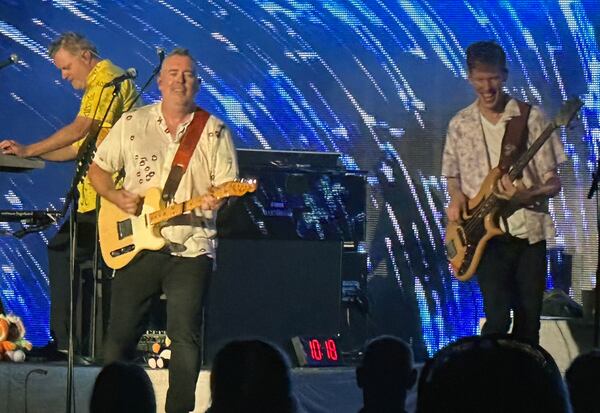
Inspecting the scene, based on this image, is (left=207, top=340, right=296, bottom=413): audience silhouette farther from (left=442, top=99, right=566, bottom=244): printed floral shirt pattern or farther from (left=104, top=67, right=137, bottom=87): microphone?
(left=442, top=99, right=566, bottom=244): printed floral shirt pattern

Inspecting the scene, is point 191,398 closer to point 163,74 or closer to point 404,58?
point 163,74

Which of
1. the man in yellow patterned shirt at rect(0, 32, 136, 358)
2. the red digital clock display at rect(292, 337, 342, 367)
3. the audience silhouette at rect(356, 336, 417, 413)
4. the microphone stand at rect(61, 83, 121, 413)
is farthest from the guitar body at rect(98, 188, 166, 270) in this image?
the audience silhouette at rect(356, 336, 417, 413)

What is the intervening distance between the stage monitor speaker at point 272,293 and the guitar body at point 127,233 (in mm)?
1049

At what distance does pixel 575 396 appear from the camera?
8.09 feet

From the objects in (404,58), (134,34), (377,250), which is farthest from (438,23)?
(134,34)

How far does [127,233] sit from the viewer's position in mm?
5699

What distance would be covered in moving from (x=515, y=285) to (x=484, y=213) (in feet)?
1.57

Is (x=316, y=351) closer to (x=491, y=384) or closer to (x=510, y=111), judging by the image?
(x=510, y=111)

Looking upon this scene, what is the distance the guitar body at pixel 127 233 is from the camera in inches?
220

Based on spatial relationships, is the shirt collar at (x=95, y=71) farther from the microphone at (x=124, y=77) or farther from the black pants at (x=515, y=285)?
the black pants at (x=515, y=285)

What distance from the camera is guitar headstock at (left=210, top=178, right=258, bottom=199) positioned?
5449 millimetres

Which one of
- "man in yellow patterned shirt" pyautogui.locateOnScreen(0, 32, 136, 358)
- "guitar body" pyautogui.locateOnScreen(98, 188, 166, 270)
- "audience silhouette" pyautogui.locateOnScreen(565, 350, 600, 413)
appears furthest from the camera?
"man in yellow patterned shirt" pyautogui.locateOnScreen(0, 32, 136, 358)

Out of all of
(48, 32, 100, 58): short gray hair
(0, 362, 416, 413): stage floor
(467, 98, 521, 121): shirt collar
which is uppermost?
(48, 32, 100, 58): short gray hair

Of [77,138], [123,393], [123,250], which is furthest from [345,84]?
[123,393]
